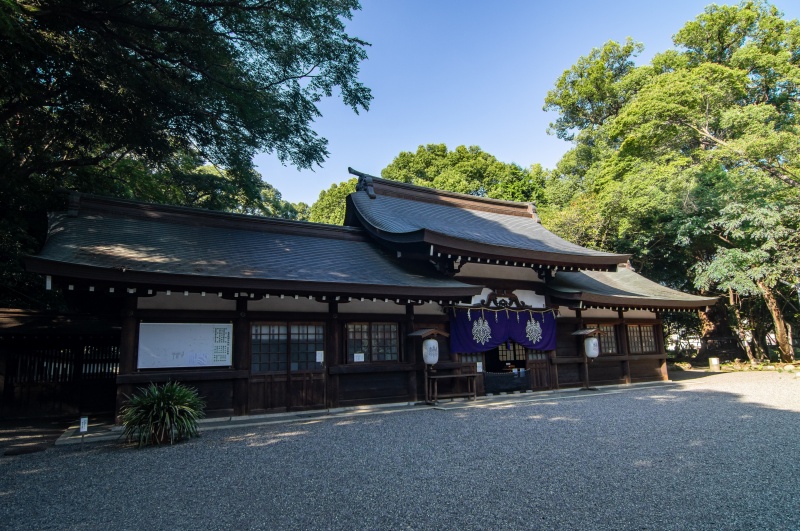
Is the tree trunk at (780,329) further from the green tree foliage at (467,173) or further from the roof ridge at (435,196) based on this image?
the green tree foliage at (467,173)

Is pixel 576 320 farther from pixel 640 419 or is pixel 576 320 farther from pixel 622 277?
pixel 640 419

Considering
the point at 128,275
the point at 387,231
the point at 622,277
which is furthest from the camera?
the point at 622,277

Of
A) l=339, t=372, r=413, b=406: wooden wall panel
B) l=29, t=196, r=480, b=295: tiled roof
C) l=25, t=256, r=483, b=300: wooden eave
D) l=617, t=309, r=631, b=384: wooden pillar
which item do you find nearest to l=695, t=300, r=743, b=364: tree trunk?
l=617, t=309, r=631, b=384: wooden pillar

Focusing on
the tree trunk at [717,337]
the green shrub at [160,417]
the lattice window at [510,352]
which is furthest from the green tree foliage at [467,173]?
the green shrub at [160,417]

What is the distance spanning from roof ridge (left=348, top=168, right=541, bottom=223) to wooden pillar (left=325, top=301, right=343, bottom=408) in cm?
517

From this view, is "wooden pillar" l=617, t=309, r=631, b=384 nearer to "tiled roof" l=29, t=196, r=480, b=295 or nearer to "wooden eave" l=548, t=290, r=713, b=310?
"wooden eave" l=548, t=290, r=713, b=310

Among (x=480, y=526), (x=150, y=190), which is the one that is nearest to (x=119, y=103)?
(x=150, y=190)

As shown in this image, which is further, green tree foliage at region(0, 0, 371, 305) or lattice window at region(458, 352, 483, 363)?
lattice window at region(458, 352, 483, 363)

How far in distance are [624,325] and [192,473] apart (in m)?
12.7

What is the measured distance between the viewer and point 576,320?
13.0 metres

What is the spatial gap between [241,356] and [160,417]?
225cm

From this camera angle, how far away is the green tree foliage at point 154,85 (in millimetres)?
7566

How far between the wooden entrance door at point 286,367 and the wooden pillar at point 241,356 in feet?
0.43

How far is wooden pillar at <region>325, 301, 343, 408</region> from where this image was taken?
9578 mm
